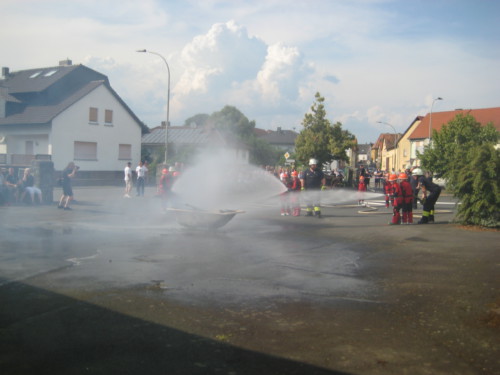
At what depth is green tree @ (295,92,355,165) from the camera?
1553 inches

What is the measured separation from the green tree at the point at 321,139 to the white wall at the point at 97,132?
14.1 metres

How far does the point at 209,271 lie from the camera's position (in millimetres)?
7816

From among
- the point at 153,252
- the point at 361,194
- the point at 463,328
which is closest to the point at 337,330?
the point at 463,328

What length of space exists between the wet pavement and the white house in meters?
25.0

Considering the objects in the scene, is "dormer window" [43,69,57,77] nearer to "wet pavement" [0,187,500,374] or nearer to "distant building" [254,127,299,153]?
"wet pavement" [0,187,500,374]

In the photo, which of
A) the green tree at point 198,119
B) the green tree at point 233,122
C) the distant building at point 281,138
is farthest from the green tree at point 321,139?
the distant building at point 281,138

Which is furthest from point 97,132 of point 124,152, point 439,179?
point 439,179

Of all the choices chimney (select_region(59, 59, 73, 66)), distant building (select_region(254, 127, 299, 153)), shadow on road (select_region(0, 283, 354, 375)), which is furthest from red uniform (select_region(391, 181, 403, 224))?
distant building (select_region(254, 127, 299, 153))

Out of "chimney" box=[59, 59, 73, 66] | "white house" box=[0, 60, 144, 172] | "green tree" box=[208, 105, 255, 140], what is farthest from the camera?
"green tree" box=[208, 105, 255, 140]

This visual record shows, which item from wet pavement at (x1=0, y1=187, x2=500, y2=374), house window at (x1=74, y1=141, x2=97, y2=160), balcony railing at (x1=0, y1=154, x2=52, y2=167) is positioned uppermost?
house window at (x1=74, y1=141, x2=97, y2=160)

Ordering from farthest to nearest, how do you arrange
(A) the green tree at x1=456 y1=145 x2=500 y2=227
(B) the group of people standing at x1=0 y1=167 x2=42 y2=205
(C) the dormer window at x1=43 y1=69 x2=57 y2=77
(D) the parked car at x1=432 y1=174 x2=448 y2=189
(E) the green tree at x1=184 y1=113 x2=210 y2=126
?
1. (E) the green tree at x1=184 y1=113 x2=210 y2=126
2. (C) the dormer window at x1=43 y1=69 x2=57 y2=77
3. (B) the group of people standing at x1=0 y1=167 x2=42 y2=205
4. (D) the parked car at x1=432 y1=174 x2=448 y2=189
5. (A) the green tree at x1=456 y1=145 x2=500 y2=227

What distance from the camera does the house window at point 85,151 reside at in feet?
119

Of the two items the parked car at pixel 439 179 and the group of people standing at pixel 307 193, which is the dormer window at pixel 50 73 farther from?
the parked car at pixel 439 179

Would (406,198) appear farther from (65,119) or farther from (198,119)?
(198,119)
